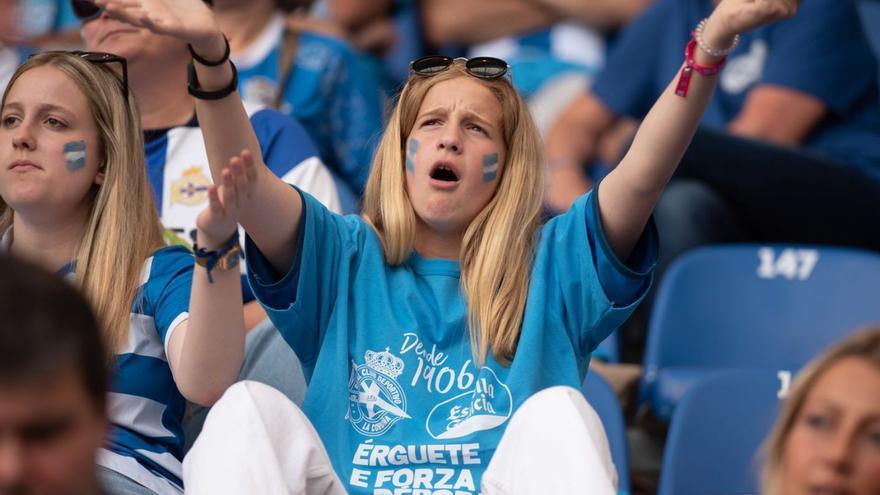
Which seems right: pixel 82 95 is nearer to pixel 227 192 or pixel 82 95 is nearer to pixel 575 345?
pixel 227 192

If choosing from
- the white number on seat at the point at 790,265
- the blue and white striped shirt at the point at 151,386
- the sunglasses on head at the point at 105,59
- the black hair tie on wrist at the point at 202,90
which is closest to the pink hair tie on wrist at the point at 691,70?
the black hair tie on wrist at the point at 202,90

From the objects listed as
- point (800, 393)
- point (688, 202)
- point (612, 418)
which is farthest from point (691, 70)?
point (688, 202)

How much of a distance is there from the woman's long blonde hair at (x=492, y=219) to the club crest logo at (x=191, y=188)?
0.51 meters

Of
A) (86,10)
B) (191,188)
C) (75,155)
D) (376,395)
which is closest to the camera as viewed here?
(376,395)

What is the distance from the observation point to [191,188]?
117 inches

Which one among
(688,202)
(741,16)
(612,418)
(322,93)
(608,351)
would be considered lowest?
(608,351)

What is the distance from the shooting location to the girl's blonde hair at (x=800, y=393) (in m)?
1.68

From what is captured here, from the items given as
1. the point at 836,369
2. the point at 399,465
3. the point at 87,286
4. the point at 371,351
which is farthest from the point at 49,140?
the point at 836,369

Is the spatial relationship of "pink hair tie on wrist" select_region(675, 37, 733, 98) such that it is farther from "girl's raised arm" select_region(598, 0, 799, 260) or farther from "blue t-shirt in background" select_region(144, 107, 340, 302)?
"blue t-shirt in background" select_region(144, 107, 340, 302)

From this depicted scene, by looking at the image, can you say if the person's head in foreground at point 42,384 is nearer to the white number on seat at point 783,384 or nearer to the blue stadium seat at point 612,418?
the blue stadium seat at point 612,418

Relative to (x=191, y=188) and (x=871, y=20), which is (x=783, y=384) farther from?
(x=871, y=20)

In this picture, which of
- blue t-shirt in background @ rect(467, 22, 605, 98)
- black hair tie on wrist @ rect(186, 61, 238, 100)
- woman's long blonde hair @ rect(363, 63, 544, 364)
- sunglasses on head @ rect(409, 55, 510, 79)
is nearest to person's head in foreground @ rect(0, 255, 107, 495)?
black hair tie on wrist @ rect(186, 61, 238, 100)

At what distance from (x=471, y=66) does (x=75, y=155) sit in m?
0.76

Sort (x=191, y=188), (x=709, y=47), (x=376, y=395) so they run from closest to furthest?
1. (x=709, y=47)
2. (x=376, y=395)
3. (x=191, y=188)
